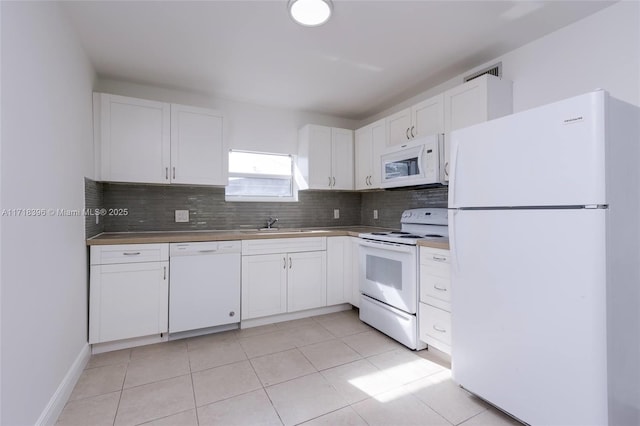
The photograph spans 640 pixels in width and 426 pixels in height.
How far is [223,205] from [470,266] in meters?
2.59

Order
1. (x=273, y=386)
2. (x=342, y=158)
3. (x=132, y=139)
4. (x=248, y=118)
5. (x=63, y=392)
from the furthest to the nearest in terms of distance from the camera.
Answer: (x=342, y=158), (x=248, y=118), (x=132, y=139), (x=273, y=386), (x=63, y=392)

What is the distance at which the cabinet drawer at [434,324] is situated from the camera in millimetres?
2148

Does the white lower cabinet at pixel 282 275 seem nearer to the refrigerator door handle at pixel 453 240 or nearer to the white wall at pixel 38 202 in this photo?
the white wall at pixel 38 202

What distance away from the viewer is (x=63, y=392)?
1.73m

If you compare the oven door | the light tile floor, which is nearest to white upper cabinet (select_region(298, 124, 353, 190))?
the oven door

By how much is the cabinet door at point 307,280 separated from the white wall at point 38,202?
68.1 inches

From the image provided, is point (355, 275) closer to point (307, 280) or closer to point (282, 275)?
point (307, 280)

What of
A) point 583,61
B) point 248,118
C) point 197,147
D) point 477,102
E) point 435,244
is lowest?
point 435,244

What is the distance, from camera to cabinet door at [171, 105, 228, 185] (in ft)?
9.45

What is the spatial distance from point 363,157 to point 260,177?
1297 mm

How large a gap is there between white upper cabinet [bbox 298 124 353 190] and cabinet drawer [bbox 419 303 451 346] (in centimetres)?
188

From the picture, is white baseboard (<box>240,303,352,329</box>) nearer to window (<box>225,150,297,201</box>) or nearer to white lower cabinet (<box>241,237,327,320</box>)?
white lower cabinet (<box>241,237,327,320</box>)

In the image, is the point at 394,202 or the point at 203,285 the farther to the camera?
the point at 394,202

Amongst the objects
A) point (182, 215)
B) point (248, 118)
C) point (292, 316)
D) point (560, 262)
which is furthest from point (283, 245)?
point (560, 262)
